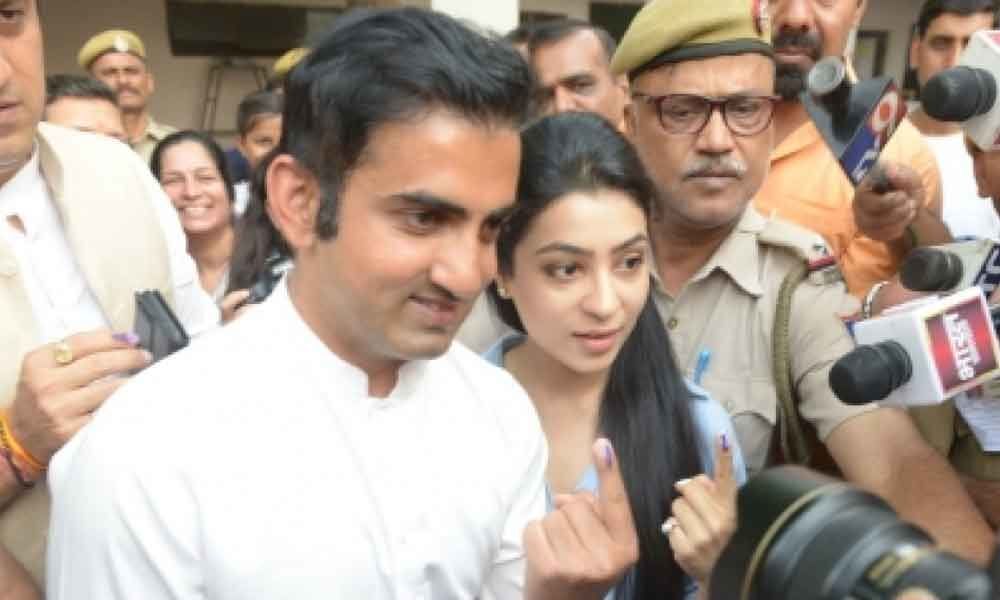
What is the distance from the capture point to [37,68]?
152cm

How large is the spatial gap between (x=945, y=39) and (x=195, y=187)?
2913mm

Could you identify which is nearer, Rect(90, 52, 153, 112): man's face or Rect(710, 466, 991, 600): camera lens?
Rect(710, 466, 991, 600): camera lens

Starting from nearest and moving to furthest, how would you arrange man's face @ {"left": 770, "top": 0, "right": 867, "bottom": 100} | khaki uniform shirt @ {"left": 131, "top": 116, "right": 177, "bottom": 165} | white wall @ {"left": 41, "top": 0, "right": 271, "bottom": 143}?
man's face @ {"left": 770, "top": 0, "right": 867, "bottom": 100}
khaki uniform shirt @ {"left": 131, "top": 116, "right": 177, "bottom": 165}
white wall @ {"left": 41, "top": 0, "right": 271, "bottom": 143}

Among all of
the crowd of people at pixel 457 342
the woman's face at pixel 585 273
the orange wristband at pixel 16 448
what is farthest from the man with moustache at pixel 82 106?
the woman's face at pixel 585 273

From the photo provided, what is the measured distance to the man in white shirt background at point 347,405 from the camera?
1.06 metres

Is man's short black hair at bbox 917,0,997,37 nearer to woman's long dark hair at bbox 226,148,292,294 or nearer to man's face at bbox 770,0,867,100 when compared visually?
man's face at bbox 770,0,867,100

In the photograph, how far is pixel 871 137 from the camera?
152 cm

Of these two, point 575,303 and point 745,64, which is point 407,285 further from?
point 745,64

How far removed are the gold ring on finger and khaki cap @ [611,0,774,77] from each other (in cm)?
126

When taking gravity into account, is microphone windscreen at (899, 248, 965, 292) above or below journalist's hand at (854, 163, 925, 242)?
below

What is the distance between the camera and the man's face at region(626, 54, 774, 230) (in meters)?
1.81

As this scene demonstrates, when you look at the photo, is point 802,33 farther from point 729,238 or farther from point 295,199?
point 295,199

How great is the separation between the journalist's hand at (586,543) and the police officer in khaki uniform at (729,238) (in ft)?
1.82

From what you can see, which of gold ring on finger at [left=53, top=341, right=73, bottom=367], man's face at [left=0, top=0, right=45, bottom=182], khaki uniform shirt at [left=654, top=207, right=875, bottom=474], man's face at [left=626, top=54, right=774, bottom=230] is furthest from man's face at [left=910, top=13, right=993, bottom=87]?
gold ring on finger at [left=53, top=341, right=73, bottom=367]
